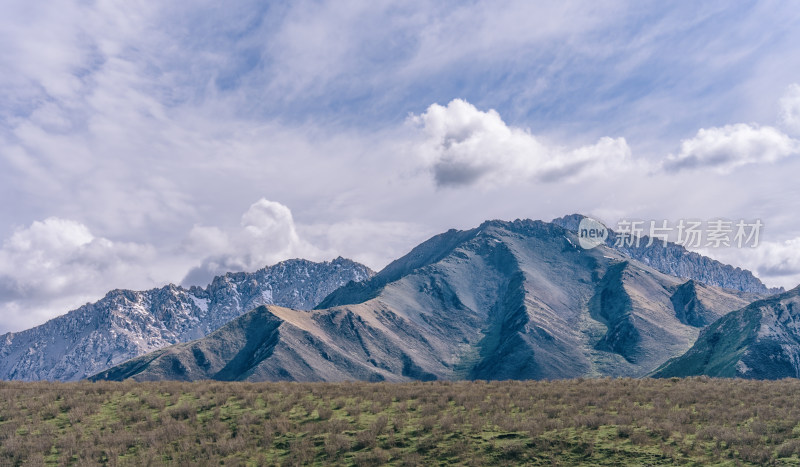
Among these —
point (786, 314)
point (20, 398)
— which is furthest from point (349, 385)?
point (786, 314)

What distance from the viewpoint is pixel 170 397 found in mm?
32062

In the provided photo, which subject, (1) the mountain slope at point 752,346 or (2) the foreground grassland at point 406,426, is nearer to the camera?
(2) the foreground grassland at point 406,426

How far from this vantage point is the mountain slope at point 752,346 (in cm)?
14600

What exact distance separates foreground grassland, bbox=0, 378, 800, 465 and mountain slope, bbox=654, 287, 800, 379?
13369cm

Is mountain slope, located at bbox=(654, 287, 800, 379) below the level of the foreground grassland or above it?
below

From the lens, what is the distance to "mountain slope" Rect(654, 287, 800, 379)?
146 meters

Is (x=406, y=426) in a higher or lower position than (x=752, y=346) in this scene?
higher

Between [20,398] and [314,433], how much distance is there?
66.6 feet

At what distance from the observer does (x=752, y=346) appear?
152 m

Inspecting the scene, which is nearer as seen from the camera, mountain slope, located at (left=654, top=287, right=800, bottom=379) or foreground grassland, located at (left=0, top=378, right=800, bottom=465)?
foreground grassland, located at (left=0, top=378, right=800, bottom=465)

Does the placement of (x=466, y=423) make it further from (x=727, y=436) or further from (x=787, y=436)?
(x=787, y=436)

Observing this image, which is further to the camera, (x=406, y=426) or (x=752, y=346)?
(x=752, y=346)

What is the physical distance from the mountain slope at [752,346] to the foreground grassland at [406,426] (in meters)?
134

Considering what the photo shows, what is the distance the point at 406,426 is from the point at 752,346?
537ft
